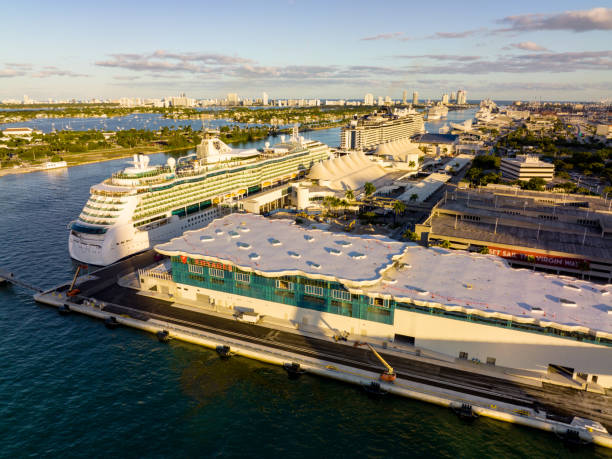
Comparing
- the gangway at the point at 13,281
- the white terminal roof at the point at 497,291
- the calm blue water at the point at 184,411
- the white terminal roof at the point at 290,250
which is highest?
the white terminal roof at the point at 290,250

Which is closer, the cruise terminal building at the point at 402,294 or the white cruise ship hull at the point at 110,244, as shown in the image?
the cruise terminal building at the point at 402,294

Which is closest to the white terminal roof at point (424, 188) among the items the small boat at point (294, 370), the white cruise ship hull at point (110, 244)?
the white cruise ship hull at point (110, 244)

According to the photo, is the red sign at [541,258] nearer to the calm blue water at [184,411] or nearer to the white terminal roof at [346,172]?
the calm blue water at [184,411]

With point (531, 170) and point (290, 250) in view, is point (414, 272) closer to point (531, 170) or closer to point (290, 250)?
point (290, 250)

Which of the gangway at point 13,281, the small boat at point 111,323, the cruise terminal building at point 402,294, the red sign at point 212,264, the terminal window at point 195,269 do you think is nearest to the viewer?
the cruise terminal building at point 402,294

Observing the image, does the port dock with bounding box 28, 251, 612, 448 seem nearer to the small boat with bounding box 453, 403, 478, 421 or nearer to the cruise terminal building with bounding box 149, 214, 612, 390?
the small boat with bounding box 453, 403, 478, 421

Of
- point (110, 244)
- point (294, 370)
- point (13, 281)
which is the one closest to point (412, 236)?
point (294, 370)
